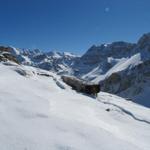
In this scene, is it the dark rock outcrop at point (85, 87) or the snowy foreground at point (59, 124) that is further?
the dark rock outcrop at point (85, 87)

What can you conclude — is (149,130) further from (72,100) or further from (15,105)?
(15,105)

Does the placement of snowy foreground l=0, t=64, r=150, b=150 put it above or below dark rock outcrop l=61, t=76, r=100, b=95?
below

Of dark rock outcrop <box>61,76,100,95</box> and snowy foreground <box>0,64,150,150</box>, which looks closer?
snowy foreground <box>0,64,150,150</box>

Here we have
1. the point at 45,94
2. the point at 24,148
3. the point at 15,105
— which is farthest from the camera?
A: the point at 45,94

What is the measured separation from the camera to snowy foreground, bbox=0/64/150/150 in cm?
873

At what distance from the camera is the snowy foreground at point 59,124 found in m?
8.73

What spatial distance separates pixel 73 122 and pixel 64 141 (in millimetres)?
1848

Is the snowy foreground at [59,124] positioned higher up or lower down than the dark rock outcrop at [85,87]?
lower down

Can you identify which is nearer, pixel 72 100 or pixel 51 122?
pixel 51 122

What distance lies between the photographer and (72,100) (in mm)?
15398

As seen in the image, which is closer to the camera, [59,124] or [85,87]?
[59,124]

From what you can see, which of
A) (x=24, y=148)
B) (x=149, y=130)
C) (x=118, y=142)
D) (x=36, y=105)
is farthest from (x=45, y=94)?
(x=24, y=148)

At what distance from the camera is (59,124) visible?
33.7ft

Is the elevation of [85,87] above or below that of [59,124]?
above
